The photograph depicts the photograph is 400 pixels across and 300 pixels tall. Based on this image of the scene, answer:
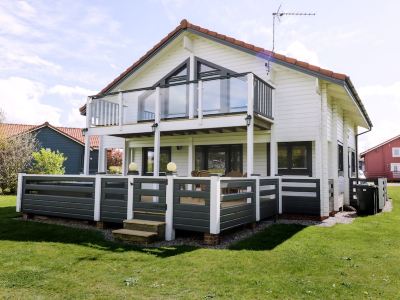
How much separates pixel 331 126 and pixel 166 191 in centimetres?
757

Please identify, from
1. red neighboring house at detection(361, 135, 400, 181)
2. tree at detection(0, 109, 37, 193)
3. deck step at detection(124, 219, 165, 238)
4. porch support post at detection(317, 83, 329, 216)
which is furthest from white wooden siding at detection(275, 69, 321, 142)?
red neighboring house at detection(361, 135, 400, 181)

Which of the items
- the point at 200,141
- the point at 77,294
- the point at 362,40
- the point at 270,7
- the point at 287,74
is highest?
the point at 270,7

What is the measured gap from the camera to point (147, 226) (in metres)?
7.52

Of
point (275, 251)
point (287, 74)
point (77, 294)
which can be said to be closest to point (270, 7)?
point (287, 74)

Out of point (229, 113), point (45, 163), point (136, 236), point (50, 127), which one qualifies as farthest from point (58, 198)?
point (50, 127)

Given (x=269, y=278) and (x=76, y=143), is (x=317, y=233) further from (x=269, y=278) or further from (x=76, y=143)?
(x=76, y=143)

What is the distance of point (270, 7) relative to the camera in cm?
1223

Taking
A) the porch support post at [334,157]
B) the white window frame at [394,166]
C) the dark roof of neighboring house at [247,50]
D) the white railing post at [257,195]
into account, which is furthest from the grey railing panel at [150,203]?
the white window frame at [394,166]

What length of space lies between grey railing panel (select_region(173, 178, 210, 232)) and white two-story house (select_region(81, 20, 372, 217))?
2.23 meters

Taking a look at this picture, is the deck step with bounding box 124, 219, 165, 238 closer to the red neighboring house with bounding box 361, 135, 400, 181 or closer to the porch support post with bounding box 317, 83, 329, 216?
the porch support post with bounding box 317, 83, 329, 216

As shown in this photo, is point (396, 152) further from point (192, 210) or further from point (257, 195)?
point (192, 210)

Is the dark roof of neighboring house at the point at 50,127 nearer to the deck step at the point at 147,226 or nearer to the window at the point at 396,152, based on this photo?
the deck step at the point at 147,226

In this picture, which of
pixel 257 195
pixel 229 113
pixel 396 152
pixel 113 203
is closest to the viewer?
pixel 113 203

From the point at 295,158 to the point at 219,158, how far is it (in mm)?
2969
